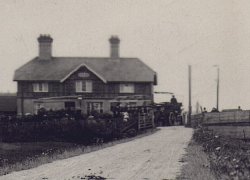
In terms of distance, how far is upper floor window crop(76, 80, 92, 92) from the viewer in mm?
49625

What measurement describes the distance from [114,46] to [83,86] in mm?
5645

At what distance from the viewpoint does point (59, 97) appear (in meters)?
48.7

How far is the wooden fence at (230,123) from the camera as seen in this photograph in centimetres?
2683

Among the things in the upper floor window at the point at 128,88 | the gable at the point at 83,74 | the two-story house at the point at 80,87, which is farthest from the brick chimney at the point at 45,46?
the upper floor window at the point at 128,88

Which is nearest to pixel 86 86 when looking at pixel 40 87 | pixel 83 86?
pixel 83 86

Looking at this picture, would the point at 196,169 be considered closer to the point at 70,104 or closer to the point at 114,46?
the point at 70,104

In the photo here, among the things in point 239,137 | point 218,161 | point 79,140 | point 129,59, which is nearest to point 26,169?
point 218,161

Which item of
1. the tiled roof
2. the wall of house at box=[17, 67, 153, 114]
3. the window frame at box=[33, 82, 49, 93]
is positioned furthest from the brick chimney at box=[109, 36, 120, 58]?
the window frame at box=[33, 82, 49, 93]

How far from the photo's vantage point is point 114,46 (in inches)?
2056

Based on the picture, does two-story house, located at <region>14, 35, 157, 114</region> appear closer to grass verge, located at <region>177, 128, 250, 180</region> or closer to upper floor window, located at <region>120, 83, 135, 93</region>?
upper floor window, located at <region>120, 83, 135, 93</region>

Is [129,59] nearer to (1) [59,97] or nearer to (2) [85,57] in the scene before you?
(2) [85,57]

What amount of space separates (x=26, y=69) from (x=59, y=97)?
16.3ft

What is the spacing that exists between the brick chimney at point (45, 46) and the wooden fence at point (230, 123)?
76.1 ft

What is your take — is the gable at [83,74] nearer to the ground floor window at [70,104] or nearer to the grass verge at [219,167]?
the ground floor window at [70,104]
